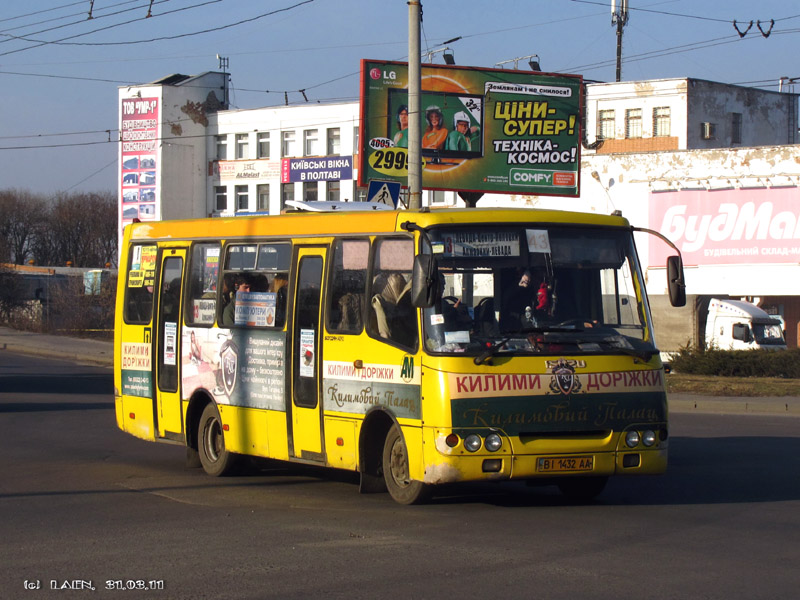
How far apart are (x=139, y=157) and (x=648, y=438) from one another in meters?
70.1

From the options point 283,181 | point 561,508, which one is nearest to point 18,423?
point 561,508

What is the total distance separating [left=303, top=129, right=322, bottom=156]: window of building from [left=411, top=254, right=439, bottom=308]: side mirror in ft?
206

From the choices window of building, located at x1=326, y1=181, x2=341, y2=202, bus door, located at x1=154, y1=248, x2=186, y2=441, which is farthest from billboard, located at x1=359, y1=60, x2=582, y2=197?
window of building, located at x1=326, y1=181, x2=341, y2=202

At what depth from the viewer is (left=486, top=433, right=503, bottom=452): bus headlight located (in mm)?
8594

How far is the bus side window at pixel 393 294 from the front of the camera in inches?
358

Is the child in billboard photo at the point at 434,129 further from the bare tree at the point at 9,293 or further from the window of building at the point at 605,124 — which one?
the window of building at the point at 605,124

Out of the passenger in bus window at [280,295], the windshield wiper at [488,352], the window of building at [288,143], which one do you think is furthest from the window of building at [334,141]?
the windshield wiper at [488,352]

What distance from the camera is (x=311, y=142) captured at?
7088 cm

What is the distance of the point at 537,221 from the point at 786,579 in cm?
368

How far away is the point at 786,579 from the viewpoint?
6.68m

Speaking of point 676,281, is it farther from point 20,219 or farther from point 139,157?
point 20,219

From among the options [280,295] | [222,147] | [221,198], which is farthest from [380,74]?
[221,198]

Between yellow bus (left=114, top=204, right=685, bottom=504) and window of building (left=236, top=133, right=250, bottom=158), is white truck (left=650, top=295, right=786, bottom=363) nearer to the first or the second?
yellow bus (left=114, top=204, right=685, bottom=504)

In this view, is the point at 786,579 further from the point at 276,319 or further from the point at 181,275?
the point at 181,275
